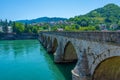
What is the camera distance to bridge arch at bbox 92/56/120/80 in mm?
13061

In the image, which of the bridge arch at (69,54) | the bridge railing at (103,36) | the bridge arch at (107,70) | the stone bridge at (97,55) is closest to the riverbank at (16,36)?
the bridge arch at (69,54)

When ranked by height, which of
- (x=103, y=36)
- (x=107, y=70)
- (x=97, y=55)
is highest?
(x=103, y=36)

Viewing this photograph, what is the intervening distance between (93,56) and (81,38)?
292cm

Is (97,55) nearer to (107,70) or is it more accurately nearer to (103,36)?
(107,70)

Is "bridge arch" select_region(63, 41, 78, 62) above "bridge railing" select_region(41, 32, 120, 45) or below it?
below

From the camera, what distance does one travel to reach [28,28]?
115 metres

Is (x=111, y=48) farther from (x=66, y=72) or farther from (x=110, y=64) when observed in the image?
(x=66, y=72)

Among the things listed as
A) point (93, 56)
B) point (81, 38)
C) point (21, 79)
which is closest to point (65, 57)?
point (21, 79)

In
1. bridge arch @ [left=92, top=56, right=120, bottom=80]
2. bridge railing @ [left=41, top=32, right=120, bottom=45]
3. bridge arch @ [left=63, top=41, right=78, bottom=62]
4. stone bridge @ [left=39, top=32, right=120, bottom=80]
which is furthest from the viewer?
bridge arch @ [left=63, top=41, right=78, bottom=62]

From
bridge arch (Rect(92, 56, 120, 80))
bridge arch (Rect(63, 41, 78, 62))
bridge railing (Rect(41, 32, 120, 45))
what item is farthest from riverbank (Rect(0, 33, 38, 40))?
bridge arch (Rect(92, 56, 120, 80))

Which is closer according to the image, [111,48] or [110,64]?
[111,48]

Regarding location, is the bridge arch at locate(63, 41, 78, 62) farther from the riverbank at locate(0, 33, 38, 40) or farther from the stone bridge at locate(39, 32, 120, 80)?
the riverbank at locate(0, 33, 38, 40)

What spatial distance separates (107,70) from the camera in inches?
551

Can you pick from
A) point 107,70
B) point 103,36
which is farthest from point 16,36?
point 103,36
